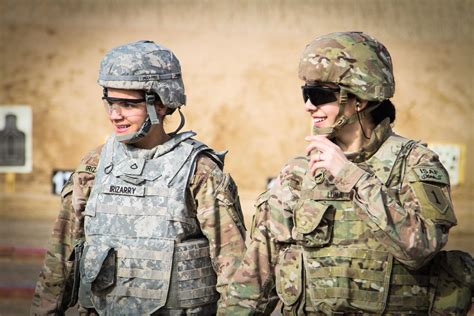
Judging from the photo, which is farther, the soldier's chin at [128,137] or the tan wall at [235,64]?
the tan wall at [235,64]

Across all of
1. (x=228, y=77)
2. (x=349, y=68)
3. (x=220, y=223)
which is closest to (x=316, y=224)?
(x=349, y=68)

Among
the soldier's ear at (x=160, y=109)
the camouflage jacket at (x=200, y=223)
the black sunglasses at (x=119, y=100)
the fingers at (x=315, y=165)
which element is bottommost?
the camouflage jacket at (x=200, y=223)

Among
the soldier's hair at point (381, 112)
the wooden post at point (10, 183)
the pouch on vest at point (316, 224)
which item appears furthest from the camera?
the wooden post at point (10, 183)

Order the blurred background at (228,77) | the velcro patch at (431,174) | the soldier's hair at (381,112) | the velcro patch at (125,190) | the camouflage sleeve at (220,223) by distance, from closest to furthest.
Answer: the velcro patch at (431,174), the soldier's hair at (381,112), the camouflage sleeve at (220,223), the velcro patch at (125,190), the blurred background at (228,77)

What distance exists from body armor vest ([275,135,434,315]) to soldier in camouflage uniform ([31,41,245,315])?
527 millimetres

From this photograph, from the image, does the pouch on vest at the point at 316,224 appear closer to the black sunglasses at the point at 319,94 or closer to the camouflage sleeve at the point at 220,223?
the black sunglasses at the point at 319,94

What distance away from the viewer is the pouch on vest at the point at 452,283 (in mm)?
4172

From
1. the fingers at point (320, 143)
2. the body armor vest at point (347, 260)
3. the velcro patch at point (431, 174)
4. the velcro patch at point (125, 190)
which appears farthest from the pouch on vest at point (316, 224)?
the velcro patch at point (125, 190)

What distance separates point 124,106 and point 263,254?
1.00 metres

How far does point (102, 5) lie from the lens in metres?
11.9

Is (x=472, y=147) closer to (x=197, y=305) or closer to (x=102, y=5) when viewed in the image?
(x=102, y=5)

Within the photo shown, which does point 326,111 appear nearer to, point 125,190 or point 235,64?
point 125,190

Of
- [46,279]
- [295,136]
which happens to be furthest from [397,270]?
[295,136]

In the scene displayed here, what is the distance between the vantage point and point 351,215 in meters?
4.24
